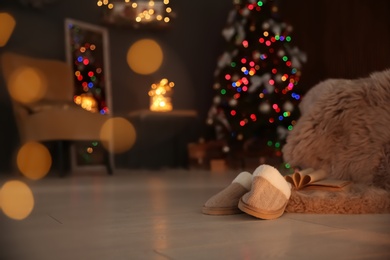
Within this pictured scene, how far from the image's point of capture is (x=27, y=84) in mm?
4051

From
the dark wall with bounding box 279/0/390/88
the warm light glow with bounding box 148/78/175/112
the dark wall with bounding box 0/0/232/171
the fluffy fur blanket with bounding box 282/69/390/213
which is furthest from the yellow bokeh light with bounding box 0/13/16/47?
the fluffy fur blanket with bounding box 282/69/390/213

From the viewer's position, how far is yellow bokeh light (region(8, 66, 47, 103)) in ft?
12.7

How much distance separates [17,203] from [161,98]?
2.67m

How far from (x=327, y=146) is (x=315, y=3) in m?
3.60

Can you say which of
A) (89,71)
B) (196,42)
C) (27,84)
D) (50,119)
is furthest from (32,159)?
(196,42)

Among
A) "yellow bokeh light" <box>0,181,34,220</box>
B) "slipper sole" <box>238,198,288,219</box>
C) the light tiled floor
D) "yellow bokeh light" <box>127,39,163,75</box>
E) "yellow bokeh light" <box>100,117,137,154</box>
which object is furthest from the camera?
"yellow bokeh light" <box>127,39,163,75</box>

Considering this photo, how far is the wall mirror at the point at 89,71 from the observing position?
15.1 ft

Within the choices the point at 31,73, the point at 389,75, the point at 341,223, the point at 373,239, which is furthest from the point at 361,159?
the point at 31,73

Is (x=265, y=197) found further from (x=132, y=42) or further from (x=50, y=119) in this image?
(x=132, y=42)

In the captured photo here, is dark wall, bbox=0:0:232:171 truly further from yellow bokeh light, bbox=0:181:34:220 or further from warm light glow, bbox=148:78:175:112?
yellow bokeh light, bbox=0:181:34:220

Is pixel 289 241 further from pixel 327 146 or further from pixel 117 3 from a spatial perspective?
pixel 117 3

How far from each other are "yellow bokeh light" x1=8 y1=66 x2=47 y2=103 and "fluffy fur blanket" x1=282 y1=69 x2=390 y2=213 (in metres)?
2.53

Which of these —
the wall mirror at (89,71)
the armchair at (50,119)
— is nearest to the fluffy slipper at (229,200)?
the armchair at (50,119)

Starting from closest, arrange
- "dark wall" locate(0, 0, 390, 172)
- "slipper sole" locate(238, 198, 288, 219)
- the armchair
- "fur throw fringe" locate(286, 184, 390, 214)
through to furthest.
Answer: "slipper sole" locate(238, 198, 288, 219) → "fur throw fringe" locate(286, 184, 390, 214) → the armchair → "dark wall" locate(0, 0, 390, 172)
